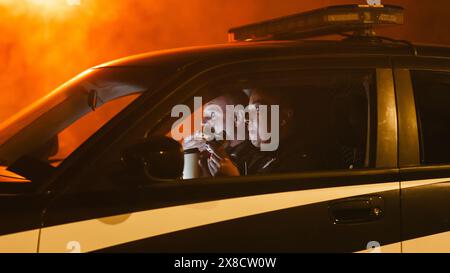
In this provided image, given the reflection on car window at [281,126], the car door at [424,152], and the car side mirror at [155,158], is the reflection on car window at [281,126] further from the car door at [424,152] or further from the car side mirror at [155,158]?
the car side mirror at [155,158]

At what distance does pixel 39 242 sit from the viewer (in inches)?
97.7

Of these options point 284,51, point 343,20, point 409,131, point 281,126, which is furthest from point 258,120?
point 409,131

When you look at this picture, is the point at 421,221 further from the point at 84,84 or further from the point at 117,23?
the point at 117,23

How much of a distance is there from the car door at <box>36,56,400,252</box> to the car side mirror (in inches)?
1.8

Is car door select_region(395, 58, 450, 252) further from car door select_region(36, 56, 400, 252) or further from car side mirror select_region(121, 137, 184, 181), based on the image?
car side mirror select_region(121, 137, 184, 181)

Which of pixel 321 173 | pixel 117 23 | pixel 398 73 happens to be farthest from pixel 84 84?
pixel 117 23

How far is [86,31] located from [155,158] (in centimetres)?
538

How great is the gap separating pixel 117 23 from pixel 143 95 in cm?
515

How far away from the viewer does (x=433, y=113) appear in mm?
3201

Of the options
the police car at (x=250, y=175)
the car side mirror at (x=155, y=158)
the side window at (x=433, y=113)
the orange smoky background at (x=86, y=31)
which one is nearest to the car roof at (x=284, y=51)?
the police car at (x=250, y=175)

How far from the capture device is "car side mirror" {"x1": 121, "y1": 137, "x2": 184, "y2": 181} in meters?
2.56

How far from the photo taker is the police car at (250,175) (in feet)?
8.42

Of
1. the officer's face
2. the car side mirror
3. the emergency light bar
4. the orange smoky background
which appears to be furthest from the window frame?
the orange smoky background

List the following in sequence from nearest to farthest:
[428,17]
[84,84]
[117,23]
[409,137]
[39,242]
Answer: [39,242], [409,137], [84,84], [117,23], [428,17]
